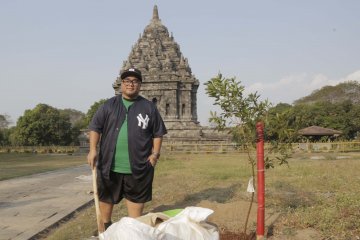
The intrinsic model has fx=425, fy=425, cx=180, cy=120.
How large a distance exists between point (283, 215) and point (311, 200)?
1.45 metres

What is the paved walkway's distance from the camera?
5.82 metres

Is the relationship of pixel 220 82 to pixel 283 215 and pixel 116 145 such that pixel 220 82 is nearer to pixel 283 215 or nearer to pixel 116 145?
pixel 116 145

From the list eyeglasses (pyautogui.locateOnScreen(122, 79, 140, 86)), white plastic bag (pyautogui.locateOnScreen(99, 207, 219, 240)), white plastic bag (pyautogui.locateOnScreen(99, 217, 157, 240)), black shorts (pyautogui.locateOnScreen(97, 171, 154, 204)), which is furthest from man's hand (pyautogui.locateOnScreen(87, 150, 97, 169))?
white plastic bag (pyautogui.locateOnScreen(99, 217, 157, 240))

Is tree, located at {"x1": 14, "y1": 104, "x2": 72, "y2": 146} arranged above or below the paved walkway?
above

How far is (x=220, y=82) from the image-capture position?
16.5 ft

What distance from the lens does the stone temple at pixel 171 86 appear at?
1452 inches

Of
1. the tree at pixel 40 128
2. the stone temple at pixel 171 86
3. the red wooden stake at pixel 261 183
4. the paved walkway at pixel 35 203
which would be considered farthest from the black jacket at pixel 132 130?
the tree at pixel 40 128

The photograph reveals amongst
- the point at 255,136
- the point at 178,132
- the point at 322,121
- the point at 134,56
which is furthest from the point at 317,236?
the point at 322,121

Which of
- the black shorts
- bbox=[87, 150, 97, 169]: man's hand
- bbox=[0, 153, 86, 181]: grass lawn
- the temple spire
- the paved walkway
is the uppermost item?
the temple spire

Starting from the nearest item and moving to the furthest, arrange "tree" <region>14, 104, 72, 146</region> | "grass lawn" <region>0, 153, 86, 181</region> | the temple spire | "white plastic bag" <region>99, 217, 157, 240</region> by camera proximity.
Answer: "white plastic bag" <region>99, 217, 157, 240</region>, "grass lawn" <region>0, 153, 86, 181</region>, the temple spire, "tree" <region>14, 104, 72, 146</region>

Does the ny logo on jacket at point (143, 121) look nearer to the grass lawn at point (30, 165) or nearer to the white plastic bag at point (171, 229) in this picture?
the white plastic bag at point (171, 229)

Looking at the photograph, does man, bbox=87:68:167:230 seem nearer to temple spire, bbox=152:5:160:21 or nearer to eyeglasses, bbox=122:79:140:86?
eyeglasses, bbox=122:79:140:86

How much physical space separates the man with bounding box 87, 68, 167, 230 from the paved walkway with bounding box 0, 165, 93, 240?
5.01 ft

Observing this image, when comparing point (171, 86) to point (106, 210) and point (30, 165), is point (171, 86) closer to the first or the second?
point (30, 165)
